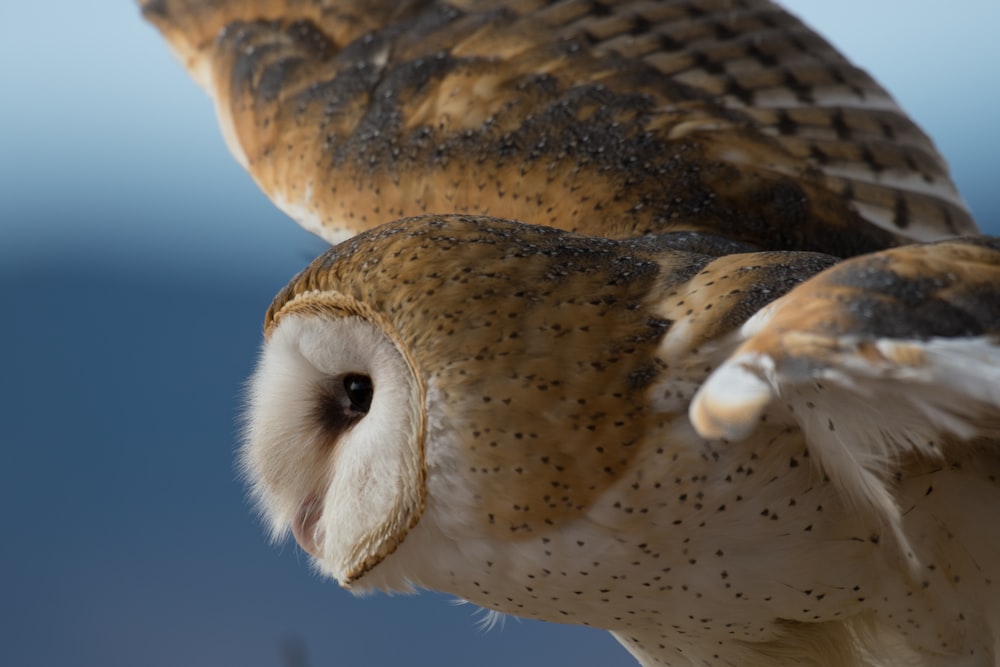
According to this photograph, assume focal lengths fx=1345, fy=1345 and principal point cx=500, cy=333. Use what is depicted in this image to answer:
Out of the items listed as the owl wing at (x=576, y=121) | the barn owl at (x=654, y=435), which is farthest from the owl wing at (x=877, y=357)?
the owl wing at (x=576, y=121)

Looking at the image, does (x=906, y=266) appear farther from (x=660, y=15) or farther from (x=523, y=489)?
(x=660, y=15)

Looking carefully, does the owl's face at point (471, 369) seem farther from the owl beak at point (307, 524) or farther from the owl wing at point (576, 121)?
the owl wing at point (576, 121)

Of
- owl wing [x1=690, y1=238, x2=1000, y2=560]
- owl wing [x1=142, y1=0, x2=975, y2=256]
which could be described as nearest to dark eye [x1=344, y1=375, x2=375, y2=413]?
owl wing [x1=690, y1=238, x2=1000, y2=560]

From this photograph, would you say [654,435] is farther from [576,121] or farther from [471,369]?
[576,121]

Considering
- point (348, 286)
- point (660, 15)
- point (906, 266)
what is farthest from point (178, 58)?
point (906, 266)

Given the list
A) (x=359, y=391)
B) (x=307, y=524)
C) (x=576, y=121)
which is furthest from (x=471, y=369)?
(x=576, y=121)

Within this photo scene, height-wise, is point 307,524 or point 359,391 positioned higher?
point 359,391

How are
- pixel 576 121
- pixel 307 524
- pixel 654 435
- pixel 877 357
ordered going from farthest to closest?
pixel 576 121 < pixel 307 524 < pixel 654 435 < pixel 877 357
